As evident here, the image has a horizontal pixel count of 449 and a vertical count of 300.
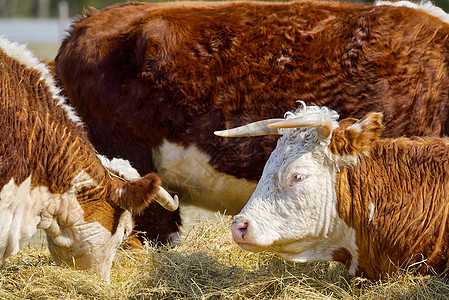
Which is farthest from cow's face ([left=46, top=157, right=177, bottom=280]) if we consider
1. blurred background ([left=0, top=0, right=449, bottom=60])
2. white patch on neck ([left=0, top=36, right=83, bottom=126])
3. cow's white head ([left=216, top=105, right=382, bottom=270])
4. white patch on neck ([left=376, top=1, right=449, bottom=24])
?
blurred background ([left=0, top=0, right=449, bottom=60])

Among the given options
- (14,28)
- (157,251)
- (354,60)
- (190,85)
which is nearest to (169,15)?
(190,85)

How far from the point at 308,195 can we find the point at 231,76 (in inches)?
65.1

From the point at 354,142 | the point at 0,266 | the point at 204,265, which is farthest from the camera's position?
the point at 0,266

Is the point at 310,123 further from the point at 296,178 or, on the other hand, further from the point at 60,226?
the point at 60,226

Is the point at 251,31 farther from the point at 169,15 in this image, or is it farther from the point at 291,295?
the point at 291,295

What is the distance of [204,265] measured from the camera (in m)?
4.64

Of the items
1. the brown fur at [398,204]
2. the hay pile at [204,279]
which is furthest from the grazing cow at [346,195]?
the hay pile at [204,279]

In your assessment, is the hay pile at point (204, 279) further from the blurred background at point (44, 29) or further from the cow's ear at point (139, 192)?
the blurred background at point (44, 29)

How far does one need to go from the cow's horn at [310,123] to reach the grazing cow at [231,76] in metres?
1.23

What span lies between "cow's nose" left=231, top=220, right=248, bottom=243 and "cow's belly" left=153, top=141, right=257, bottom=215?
4.93 ft

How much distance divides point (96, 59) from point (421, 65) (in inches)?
105

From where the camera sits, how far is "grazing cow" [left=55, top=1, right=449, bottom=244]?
5.02m

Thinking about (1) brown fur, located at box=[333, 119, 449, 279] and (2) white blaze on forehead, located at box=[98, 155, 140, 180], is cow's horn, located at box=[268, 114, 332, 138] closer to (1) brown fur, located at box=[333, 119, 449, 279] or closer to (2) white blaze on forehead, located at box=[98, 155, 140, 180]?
(1) brown fur, located at box=[333, 119, 449, 279]

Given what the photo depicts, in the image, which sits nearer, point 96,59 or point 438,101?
point 438,101
